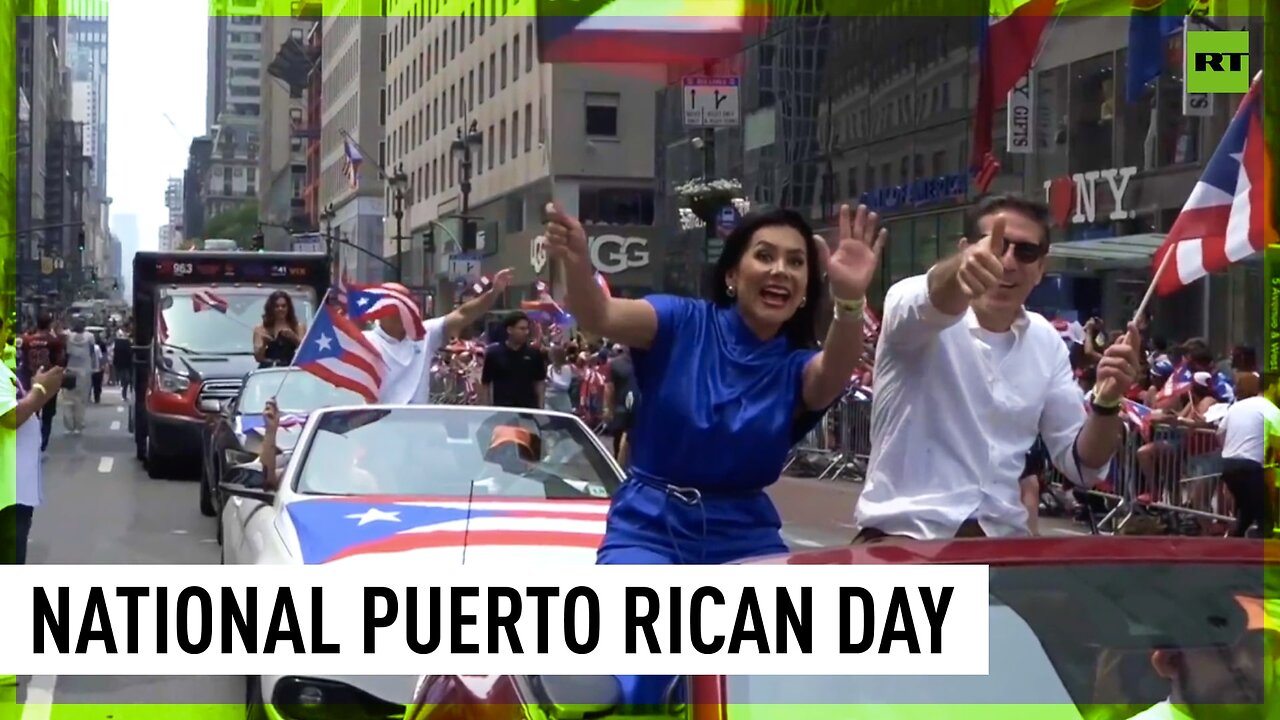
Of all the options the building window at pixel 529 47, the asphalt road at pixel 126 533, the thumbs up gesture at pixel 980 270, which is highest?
the building window at pixel 529 47

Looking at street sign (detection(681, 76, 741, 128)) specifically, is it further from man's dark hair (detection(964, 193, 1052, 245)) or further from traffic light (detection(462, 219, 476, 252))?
man's dark hair (detection(964, 193, 1052, 245))

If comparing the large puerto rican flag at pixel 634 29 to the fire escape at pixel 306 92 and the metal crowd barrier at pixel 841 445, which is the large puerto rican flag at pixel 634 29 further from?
the fire escape at pixel 306 92

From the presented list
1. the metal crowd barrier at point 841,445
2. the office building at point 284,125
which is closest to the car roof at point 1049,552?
the metal crowd barrier at point 841,445

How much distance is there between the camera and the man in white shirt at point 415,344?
8727 millimetres

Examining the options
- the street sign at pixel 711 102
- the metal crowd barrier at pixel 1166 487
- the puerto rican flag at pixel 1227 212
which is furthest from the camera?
the street sign at pixel 711 102

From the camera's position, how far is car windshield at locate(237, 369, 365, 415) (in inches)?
530

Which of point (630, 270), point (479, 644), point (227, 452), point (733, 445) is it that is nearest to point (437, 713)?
point (479, 644)

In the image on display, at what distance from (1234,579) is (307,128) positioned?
61243 mm

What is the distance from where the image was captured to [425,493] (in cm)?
663

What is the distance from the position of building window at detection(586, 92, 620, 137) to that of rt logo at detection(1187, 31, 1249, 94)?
23267 mm

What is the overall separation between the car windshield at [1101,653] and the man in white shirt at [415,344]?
18.0 feet

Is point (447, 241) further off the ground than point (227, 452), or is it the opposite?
point (447, 241)

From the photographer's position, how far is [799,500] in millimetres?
17047

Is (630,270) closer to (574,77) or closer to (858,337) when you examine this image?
(574,77)
